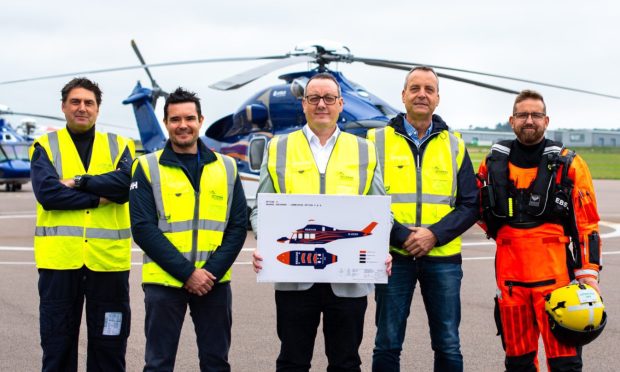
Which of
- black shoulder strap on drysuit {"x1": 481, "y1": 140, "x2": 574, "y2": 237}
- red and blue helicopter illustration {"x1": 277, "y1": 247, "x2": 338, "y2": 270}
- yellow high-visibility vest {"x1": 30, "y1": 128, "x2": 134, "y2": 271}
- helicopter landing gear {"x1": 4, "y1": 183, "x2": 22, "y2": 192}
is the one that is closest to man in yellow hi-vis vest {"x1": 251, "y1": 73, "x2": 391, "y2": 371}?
red and blue helicopter illustration {"x1": 277, "y1": 247, "x2": 338, "y2": 270}

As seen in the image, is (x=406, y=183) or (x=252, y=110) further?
(x=252, y=110)

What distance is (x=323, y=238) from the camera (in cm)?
421

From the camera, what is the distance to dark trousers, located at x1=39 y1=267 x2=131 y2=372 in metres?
4.49

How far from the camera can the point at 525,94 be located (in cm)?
466

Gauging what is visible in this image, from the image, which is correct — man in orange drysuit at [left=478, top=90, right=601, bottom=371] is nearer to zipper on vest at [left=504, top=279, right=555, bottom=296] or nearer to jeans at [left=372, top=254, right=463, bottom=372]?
zipper on vest at [left=504, top=279, right=555, bottom=296]

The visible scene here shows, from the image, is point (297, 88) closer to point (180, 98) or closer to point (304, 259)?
point (180, 98)

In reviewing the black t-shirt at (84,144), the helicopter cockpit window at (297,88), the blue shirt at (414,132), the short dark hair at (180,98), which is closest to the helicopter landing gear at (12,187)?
the helicopter cockpit window at (297,88)

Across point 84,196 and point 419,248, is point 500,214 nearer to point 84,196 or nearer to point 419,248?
point 419,248

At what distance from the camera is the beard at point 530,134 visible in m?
4.57

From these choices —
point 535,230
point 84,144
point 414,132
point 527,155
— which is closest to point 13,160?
point 84,144

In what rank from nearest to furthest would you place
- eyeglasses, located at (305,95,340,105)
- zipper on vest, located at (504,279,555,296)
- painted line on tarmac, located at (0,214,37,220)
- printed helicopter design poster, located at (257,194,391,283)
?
printed helicopter design poster, located at (257,194,391,283) < eyeglasses, located at (305,95,340,105) < zipper on vest, located at (504,279,555,296) < painted line on tarmac, located at (0,214,37,220)

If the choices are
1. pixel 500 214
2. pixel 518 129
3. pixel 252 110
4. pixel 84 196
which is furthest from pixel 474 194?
pixel 252 110

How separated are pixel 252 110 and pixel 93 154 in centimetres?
1026

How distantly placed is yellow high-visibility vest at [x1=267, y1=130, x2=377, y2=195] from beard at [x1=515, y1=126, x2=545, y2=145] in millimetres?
980
